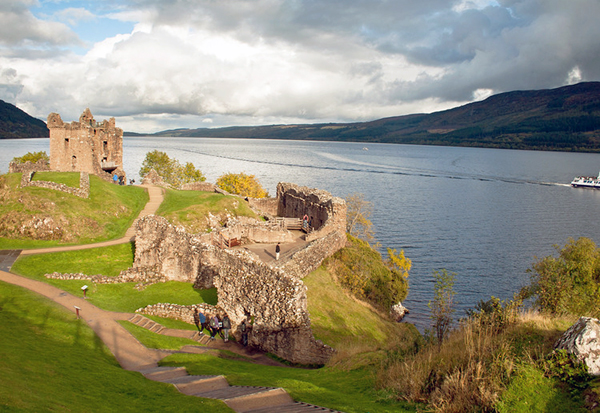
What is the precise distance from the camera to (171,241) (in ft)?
92.0

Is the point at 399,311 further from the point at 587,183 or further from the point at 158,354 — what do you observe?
the point at 587,183

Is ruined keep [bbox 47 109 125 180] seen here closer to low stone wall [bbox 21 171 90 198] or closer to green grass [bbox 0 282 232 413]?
low stone wall [bbox 21 171 90 198]

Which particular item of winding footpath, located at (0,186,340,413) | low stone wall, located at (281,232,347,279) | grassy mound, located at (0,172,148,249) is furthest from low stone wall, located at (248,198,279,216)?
winding footpath, located at (0,186,340,413)

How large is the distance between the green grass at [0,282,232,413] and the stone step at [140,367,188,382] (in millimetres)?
782

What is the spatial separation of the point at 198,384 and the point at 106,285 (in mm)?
15871

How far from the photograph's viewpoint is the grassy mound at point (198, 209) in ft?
122

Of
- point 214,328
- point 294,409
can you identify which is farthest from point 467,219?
point 294,409

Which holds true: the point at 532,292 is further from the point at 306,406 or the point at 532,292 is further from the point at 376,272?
the point at 306,406

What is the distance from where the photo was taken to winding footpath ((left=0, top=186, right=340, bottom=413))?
10.6m

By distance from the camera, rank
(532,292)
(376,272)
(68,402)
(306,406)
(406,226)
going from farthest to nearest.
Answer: (406,226)
(376,272)
(532,292)
(306,406)
(68,402)

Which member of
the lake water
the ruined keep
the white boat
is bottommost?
the lake water

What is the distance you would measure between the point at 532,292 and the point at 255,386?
26.7 metres

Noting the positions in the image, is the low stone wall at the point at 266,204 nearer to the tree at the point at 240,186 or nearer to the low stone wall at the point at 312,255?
the low stone wall at the point at 312,255

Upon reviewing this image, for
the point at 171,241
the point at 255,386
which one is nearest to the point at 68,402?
the point at 255,386
